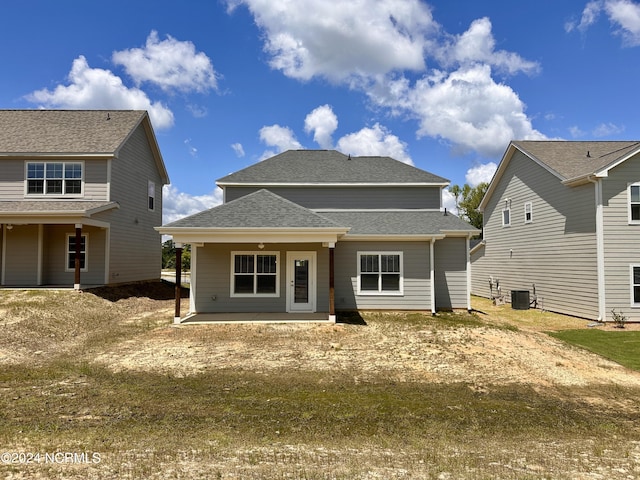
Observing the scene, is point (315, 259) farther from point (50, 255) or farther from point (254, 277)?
point (50, 255)

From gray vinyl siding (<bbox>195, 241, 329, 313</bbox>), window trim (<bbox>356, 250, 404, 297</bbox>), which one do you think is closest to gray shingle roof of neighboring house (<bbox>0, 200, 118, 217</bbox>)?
gray vinyl siding (<bbox>195, 241, 329, 313</bbox>)

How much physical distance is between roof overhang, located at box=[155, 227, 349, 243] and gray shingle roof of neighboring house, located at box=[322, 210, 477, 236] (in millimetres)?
2272

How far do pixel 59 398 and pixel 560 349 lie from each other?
11045 mm

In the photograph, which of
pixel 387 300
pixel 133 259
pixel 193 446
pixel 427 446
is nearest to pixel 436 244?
pixel 387 300

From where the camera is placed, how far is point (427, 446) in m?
4.73

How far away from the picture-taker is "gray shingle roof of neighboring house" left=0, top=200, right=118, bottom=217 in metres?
14.8

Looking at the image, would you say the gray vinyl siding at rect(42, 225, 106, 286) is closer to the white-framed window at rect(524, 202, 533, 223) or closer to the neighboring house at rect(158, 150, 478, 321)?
the neighboring house at rect(158, 150, 478, 321)

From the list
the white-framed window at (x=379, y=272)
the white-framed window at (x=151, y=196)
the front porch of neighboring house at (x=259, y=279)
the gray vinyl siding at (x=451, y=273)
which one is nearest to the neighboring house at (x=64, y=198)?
the white-framed window at (x=151, y=196)

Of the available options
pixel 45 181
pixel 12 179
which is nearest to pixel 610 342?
pixel 45 181

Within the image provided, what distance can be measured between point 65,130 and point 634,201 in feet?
81.4

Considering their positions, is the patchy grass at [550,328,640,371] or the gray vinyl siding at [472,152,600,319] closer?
the patchy grass at [550,328,640,371]

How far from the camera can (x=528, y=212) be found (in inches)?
722

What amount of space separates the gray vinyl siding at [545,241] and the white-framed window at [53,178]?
2091 centimetres

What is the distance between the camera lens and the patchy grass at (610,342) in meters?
9.19
